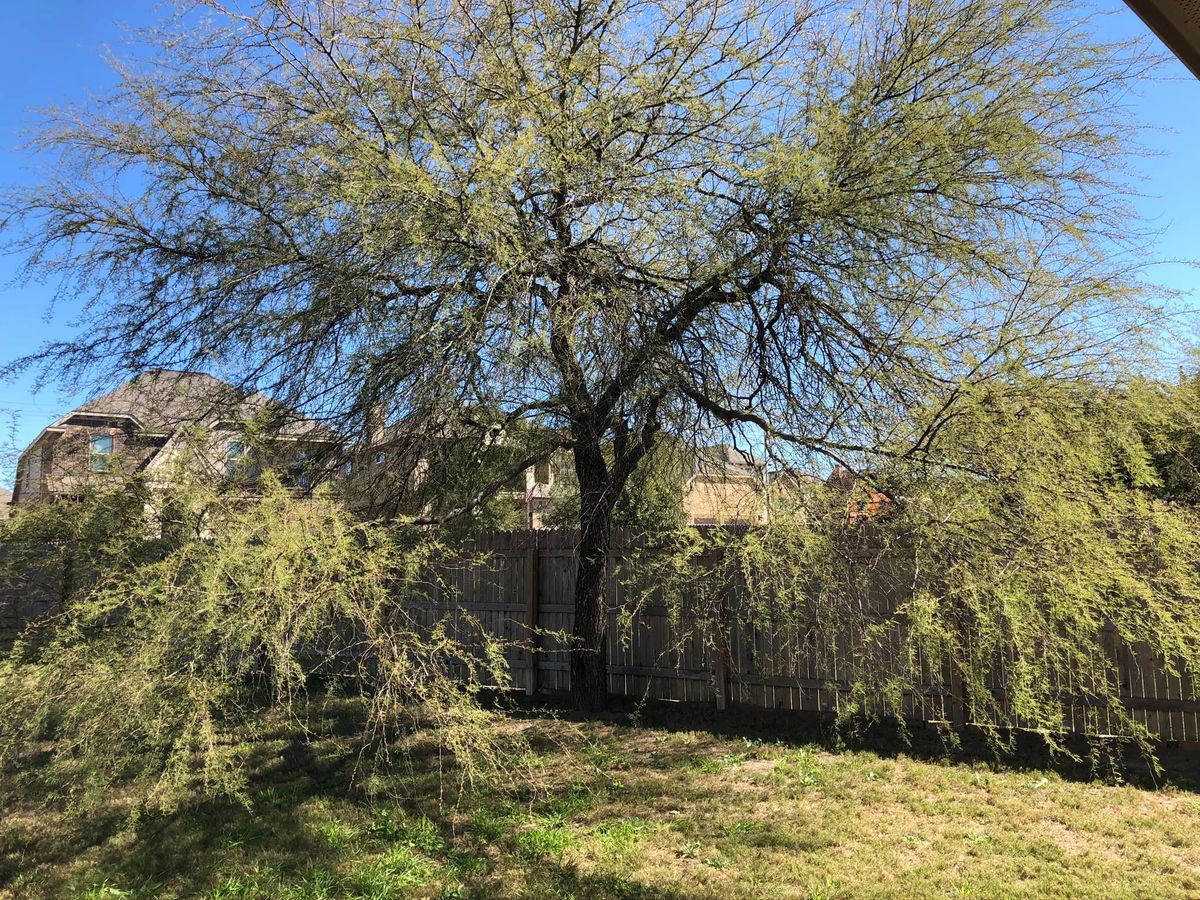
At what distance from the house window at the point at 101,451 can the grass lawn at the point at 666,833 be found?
104 inches

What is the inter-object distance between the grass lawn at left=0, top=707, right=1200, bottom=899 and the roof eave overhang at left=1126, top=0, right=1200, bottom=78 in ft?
13.1

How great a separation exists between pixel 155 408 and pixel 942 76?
6.52 meters

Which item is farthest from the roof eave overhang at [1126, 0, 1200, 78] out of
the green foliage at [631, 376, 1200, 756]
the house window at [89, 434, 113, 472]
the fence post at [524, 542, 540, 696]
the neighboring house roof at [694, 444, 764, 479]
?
the fence post at [524, 542, 540, 696]

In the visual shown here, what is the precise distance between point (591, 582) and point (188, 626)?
4.47 m

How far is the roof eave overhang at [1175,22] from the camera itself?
2088mm

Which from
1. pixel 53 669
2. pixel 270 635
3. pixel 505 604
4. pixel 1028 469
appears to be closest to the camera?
pixel 270 635

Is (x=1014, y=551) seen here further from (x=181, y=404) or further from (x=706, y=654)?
(x=181, y=404)

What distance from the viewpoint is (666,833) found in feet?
17.4

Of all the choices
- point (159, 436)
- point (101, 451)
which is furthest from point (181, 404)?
point (101, 451)

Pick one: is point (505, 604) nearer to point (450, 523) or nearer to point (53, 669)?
point (450, 523)

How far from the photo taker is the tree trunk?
7.64 metres

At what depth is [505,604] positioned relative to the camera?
9.78 m

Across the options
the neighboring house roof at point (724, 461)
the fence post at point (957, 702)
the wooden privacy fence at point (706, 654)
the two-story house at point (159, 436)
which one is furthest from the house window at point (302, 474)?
the fence post at point (957, 702)

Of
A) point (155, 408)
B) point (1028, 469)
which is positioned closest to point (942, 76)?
point (1028, 469)
